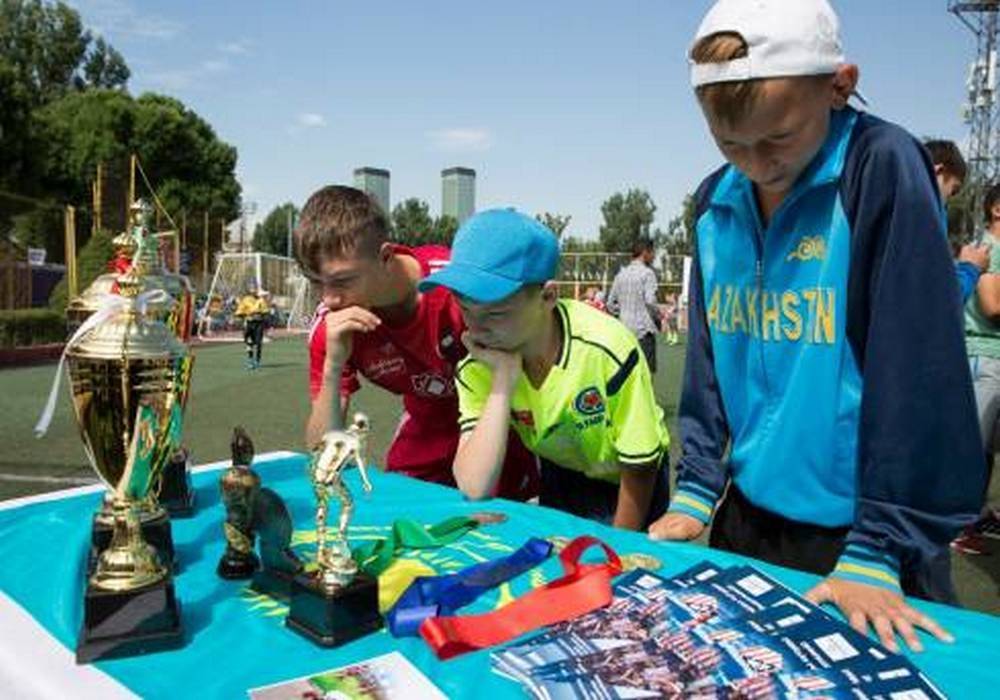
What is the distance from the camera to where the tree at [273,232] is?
7419cm

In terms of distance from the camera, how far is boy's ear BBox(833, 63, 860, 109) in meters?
1.21

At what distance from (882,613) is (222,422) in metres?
6.88

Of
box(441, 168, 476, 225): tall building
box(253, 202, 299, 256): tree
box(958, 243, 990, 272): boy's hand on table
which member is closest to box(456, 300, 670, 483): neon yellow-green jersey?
box(958, 243, 990, 272): boy's hand on table

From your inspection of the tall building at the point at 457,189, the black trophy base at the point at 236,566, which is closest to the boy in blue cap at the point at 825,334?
the black trophy base at the point at 236,566

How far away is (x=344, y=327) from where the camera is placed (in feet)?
7.07

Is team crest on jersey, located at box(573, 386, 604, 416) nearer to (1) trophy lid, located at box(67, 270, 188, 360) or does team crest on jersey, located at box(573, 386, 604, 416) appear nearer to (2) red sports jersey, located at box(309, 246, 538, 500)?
(2) red sports jersey, located at box(309, 246, 538, 500)

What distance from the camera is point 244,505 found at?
53.9 inches

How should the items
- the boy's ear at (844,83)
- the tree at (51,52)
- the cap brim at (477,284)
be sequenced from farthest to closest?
the tree at (51,52) → the cap brim at (477,284) → the boy's ear at (844,83)

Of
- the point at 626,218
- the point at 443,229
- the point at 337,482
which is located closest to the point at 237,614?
the point at 337,482

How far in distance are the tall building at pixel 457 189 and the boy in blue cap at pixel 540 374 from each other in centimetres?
10137

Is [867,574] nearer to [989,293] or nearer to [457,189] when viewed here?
[989,293]

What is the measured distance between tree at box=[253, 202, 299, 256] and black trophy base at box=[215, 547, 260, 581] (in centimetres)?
7438

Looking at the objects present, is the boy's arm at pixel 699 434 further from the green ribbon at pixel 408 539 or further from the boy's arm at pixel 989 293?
the boy's arm at pixel 989 293

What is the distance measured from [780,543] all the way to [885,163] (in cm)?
71
